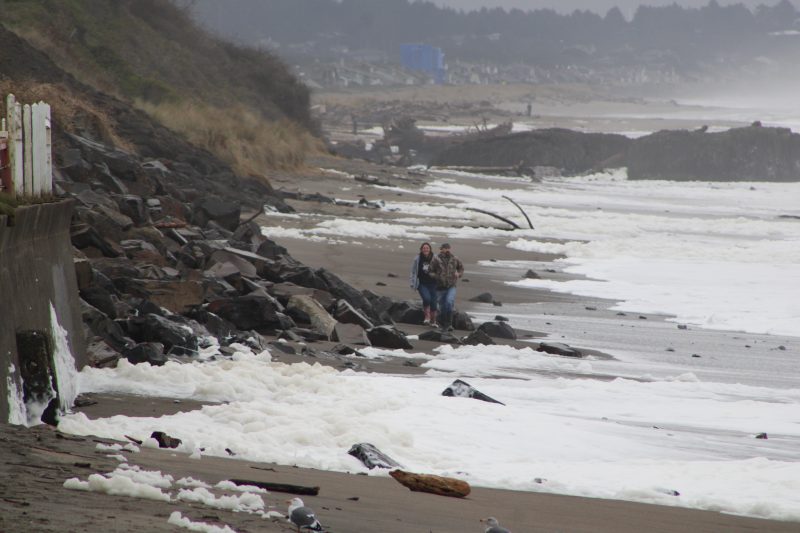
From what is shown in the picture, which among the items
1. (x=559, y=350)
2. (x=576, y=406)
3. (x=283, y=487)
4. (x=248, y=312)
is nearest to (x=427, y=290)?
(x=559, y=350)

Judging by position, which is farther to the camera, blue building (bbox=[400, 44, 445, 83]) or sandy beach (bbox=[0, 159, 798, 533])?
blue building (bbox=[400, 44, 445, 83])

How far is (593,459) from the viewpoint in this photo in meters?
8.45

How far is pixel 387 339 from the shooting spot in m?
13.2

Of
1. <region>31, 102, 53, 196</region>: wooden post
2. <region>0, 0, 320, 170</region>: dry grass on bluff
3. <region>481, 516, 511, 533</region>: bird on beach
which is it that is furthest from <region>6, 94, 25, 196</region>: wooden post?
<region>0, 0, 320, 170</region>: dry grass on bluff

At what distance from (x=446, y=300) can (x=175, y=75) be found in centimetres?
2923

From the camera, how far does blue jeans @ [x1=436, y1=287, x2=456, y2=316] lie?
15.1 meters

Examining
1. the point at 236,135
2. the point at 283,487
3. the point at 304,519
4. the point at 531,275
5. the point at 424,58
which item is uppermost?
the point at 424,58

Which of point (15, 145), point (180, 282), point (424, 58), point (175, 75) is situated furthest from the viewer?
point (424, 58)

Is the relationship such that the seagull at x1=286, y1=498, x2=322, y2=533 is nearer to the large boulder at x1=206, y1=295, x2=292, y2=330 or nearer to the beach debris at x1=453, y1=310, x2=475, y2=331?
the large boulder at x1=206, y1=295, x2=292, y2=330

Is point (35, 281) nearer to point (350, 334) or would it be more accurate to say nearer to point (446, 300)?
point (350, 334)

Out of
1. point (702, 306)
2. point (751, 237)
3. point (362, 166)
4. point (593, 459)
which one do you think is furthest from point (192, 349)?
point (362, 166)

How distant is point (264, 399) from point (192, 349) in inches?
64.0

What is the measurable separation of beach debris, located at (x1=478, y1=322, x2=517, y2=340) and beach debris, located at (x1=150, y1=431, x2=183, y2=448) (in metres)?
7.30

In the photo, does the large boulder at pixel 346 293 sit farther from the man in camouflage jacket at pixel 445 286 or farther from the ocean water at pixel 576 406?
the ocean water at pixel 576 406
